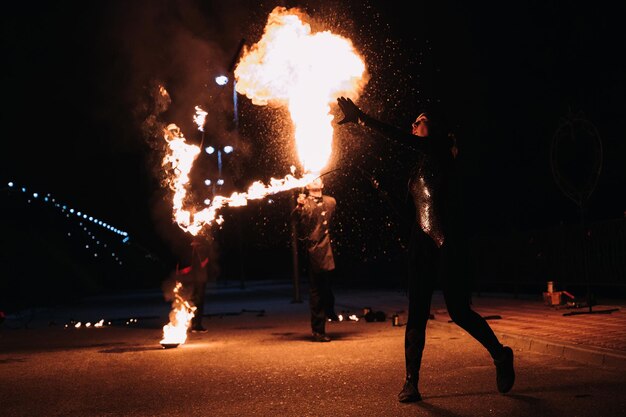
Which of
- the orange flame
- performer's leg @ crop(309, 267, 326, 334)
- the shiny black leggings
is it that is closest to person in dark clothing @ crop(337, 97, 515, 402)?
the shiny black leggings

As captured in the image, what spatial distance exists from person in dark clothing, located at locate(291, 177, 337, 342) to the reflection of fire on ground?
88.8 inches

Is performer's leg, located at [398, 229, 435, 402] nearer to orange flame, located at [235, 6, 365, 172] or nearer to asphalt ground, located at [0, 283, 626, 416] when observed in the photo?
asphalt ground, located at [0, 283, 626, 416]

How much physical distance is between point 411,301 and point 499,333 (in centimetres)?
465

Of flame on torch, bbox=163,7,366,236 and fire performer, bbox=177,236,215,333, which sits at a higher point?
flame on torch, bbox=163,7,366,236

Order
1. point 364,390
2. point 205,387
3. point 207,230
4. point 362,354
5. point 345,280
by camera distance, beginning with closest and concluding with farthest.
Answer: point 364,390 → point 205,387 → point 362,354 → point 207,230 → point 345,280

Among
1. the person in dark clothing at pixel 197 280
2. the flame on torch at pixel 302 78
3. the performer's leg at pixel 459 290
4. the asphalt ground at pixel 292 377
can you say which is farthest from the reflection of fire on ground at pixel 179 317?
the performer's leg at pixel 459 290

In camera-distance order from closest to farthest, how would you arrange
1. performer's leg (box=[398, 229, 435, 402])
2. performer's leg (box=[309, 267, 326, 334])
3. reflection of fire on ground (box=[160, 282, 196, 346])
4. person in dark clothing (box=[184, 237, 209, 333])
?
performer's leg (box=[398, 229, 435, 402]) → performer's leg (box=[309, 267, 326, 334]) → reflection of fire on ground (box=[160, 282, 196, 346]) → person in dark clothing (box=[184, 237, 209, 333])

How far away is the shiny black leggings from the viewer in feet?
21.2

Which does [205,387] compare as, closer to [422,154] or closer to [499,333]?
[422,154]

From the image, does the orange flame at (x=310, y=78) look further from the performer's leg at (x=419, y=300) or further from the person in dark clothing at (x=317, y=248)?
the performer's leg at (x=419, y=300)

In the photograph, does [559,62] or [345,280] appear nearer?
[559,62]

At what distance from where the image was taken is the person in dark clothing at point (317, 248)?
11.6 metres

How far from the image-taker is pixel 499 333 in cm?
1095

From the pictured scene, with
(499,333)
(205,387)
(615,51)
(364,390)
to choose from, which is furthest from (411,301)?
(615,51)
